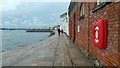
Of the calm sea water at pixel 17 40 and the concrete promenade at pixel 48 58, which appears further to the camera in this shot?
the calm sea water at pixel 17 40

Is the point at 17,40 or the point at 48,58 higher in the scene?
the point at 48,58

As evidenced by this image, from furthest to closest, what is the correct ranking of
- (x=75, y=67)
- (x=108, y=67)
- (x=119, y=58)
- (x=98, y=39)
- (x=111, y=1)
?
(x=75, y=67), (x=98, y=39), (x=108, y=67), (x=111, y=1), (x=119, y=58)

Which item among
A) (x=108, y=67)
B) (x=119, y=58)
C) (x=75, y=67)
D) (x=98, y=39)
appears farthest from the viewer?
(x=75, y=67)

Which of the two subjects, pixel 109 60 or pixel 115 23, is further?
pixel 109 60

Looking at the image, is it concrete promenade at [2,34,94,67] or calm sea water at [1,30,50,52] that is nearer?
concrete promenade at [2,34,94,67]

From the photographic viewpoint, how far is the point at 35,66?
855 cm

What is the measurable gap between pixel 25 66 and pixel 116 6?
4.59 m

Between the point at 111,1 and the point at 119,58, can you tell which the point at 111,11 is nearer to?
the point at 111,1

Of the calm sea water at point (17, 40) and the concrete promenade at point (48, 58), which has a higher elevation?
the concrete promenade at point (48, 58)

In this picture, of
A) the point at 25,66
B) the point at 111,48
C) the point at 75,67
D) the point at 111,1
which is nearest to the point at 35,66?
the point at 25,66

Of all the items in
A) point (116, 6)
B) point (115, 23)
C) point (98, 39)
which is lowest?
point (98, 39)

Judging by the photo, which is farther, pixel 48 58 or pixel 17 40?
pixel 17 40

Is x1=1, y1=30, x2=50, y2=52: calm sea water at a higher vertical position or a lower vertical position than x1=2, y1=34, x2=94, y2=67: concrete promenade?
lower

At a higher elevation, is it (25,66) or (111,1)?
(111,1)
